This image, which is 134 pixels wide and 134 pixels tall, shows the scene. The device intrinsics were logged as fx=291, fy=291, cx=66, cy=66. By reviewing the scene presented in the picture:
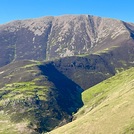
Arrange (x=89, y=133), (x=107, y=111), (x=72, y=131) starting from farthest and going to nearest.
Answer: (x=107, y=111), (x=72, y=131), (x=89, y=133)

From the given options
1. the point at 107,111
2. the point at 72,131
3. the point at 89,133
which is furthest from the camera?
the point at 107,111

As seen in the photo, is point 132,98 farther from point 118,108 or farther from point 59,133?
point 59,133

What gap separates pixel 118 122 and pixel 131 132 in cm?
1418

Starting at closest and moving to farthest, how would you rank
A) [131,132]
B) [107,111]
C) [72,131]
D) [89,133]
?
[131,132]
[89,133]
[72,131]
[107,111]

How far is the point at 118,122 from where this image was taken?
11669 centimetres

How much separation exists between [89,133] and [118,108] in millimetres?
25676

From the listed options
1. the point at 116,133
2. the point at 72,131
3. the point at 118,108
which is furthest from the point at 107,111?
the point at 116,133

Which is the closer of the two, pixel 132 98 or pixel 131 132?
pixel 131 132

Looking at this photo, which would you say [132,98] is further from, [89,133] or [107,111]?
[89,133]

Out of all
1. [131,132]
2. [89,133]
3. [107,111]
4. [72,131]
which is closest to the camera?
[131,132]

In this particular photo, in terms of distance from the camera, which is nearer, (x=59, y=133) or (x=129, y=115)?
(x=129, y=115)

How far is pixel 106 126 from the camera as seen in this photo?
117 metres

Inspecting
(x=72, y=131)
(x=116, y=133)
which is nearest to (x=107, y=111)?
(x=72, y=131)

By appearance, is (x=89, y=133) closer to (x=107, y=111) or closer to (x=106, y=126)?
(x=106, y=126)
